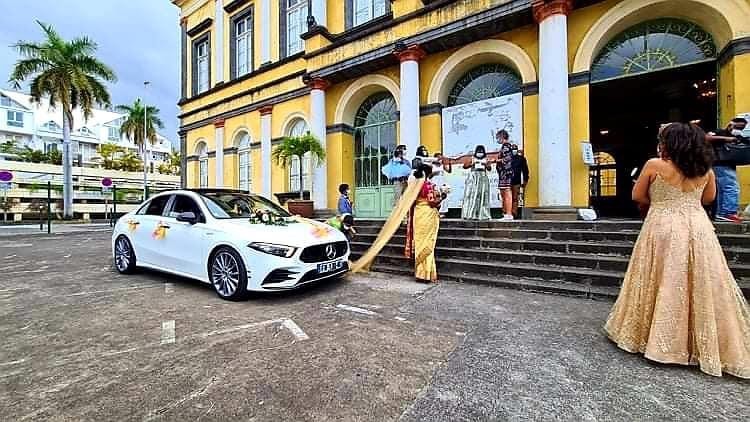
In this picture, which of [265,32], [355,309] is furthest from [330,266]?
[265,32]

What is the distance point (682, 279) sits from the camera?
253 centimetres

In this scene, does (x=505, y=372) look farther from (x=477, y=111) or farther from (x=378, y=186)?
(x=378, y=186)

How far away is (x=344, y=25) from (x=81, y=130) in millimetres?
57505

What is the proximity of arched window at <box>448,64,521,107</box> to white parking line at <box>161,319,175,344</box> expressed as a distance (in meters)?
8.16

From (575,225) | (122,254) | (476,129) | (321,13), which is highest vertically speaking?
(321,13)

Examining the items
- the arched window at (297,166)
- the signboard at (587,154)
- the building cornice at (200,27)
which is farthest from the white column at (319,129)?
the building cornice at (200,27)

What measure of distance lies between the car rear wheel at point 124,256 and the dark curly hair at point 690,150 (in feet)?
24.0

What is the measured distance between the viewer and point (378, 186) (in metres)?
10.6

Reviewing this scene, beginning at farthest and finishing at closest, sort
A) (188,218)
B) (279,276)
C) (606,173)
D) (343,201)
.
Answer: (606,173) < (343,201) < (188,218) < (279,276)

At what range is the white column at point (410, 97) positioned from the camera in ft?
28.9

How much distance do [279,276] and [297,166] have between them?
8897 millimetres

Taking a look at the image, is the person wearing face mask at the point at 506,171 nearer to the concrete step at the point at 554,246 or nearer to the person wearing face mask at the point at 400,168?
the concrete step at the point at 554,246

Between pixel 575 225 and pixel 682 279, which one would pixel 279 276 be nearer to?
pixel 682 279

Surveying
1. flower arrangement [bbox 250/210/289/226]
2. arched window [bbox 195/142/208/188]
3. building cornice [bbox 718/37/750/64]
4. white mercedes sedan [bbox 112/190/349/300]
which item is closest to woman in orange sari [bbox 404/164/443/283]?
white mercedes sedan [bbox 112/190/349/300]
